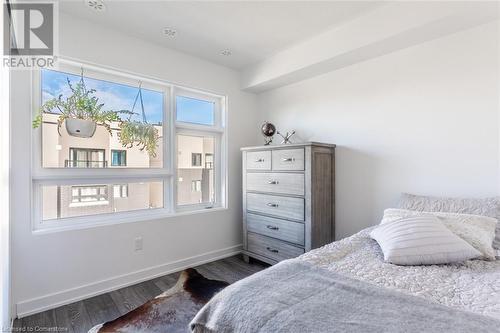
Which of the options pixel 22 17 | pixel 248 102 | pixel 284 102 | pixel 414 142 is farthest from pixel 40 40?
pixel 414 142

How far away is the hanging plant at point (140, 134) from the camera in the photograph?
262 centimetres

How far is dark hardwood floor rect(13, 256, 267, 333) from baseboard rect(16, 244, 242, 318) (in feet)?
0.15

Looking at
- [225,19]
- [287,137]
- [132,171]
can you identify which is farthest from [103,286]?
[225,19]

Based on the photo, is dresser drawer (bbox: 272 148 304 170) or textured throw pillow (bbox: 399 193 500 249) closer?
textured throw pillow (bbox: 399 193 500 249)

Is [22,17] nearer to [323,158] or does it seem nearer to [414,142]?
[323,158]

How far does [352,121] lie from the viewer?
2.69 metres

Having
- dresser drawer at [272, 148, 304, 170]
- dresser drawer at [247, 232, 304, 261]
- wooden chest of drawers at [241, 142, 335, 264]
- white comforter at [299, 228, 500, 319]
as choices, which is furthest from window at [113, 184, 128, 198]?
white comforter at [299, 228, 500, 319]

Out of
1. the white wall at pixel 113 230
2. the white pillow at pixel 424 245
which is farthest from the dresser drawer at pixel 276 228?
the white pillow at pixel 424 245

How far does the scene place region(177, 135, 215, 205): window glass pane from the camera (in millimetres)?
3064

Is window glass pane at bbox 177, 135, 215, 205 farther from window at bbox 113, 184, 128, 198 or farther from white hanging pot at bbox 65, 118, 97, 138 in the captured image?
white hanging pot at bbox 65, 118, 97, 138

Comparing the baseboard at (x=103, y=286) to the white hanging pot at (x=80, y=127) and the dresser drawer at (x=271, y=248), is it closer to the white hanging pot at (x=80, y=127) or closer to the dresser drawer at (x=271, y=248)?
the dresser drawer at (x=271, y=248)

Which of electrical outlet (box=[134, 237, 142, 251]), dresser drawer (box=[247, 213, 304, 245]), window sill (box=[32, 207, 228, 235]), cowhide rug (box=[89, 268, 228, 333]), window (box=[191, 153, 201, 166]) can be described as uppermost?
window (box=[191, 153, 201, 166])

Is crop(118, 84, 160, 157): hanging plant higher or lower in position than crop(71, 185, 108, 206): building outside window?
higher

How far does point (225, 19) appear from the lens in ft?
7.57
